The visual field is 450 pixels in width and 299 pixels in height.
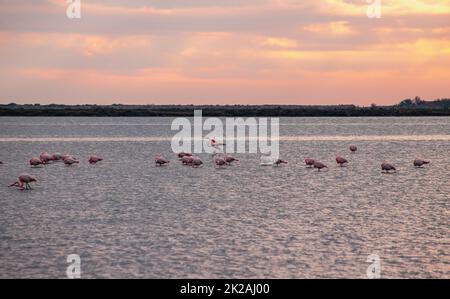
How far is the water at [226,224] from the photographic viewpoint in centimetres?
1794

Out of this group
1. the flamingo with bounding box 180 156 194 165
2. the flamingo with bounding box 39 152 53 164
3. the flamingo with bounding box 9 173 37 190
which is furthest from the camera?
the flamingo with bounding box 39 152 53 164

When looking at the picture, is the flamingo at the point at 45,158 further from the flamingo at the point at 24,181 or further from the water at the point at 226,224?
the flamingo at the point at 24,181

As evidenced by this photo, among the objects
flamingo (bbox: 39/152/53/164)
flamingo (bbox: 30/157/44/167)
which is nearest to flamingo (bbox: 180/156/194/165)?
flamingo (bbox: 39/152/53/164)

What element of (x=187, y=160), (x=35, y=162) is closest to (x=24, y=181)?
(x=35, y=162)

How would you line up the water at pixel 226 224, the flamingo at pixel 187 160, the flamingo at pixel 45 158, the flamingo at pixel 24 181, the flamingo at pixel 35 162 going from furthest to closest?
the flamingo at pixel 45 158 < the flamingo at pixel 187 160 < the flamingo at pixel 35 162 < the flamingo at pixel 24 181 < the water at pixel 226 224

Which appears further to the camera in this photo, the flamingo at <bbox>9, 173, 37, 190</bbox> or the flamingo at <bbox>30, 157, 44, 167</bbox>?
the flamingo at <bbox>30, 157, 44, 167</bbox>

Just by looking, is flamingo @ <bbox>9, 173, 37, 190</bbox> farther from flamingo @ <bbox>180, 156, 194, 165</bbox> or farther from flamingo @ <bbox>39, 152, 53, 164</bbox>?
flamingo @ <bbox>180, 156, 194, 165</bbox>

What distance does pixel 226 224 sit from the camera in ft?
76.7

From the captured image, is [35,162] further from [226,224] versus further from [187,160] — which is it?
[226,224]

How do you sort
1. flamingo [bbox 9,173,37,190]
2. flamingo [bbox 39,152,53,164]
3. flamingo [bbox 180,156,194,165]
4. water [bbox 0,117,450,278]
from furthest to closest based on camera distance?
flamingo [bbox 39,152,53,164] → flamingo [bbox 180,156,194,165] → flamingo [bbox 9,173,37,190] → water [bbox 0,117,450,278]

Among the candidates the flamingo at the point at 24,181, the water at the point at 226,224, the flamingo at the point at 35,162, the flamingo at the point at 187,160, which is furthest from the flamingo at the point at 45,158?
the flamingo at the point at 24,181

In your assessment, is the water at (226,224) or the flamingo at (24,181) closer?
the water at (226,224)

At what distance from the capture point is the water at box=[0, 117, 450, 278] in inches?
706
